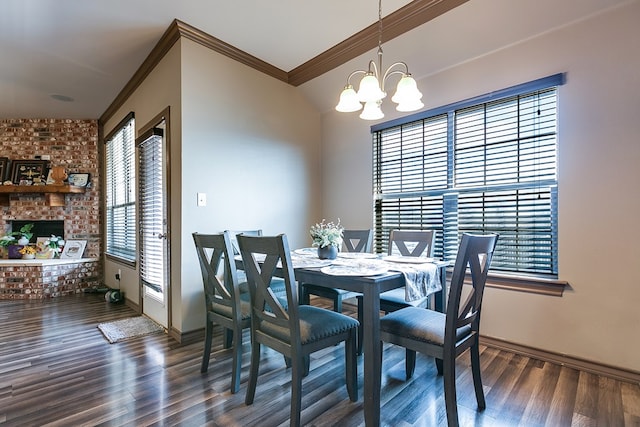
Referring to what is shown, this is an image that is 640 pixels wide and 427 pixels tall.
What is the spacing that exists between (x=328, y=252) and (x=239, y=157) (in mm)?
1565

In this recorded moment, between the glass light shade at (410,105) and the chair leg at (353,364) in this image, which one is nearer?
the chair leg at (353,364)

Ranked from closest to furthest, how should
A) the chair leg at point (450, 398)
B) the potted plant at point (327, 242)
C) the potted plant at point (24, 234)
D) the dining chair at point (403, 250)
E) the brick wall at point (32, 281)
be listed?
the chair leg at point (450, 398)
the potted plant at point (327, 242)
the dining chair at point (403, 250)
the brick wall at point (32, 281)
the potted plant at point (24, 234)

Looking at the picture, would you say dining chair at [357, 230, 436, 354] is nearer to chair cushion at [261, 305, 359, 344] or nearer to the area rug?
chair cushion at [261, 305, 359, 344]

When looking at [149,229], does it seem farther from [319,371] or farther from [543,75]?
[543,75]

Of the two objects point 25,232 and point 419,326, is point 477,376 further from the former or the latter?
point 25,232

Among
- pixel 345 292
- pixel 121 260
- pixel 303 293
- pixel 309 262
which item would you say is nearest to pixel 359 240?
pixel 345 292

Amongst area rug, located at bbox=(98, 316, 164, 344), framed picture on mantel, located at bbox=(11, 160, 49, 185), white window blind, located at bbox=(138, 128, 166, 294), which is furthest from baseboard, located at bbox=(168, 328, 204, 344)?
framed picture on mantel, located at bbox=(11, 160, 49, 185)

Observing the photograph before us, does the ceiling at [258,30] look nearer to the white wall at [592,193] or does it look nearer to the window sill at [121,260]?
the white wall at [592,193]

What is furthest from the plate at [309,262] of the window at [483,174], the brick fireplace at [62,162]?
the brick fireplace at [62,162]

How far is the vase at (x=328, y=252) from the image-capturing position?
7.32 feet

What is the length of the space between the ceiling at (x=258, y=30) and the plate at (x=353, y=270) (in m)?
2.09

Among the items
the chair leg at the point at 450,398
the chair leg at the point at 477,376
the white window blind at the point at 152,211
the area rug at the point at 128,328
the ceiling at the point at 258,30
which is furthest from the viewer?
the white window blind at the point at 152,211

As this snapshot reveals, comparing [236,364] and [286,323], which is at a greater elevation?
[286,323]

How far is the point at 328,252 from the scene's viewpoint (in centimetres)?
223
